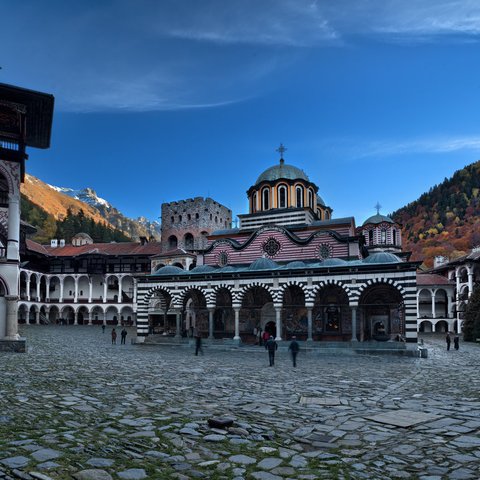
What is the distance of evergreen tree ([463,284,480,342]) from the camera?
42.2 meters

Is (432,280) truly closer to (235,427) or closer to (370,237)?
(370,237)

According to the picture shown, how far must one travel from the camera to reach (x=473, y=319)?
141 feet

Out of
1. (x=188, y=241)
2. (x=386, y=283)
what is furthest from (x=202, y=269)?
(x=188, y=241)

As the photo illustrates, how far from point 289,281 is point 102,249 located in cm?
4585

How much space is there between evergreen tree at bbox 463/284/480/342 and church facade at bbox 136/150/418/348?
294 inches

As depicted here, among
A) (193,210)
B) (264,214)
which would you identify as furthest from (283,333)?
(193,210)

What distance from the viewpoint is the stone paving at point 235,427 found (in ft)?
19.0

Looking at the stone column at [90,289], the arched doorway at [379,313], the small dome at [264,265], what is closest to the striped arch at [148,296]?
the small dome at [264,265]

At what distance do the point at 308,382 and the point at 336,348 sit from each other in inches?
504

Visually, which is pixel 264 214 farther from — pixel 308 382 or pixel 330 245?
pixel 308 382

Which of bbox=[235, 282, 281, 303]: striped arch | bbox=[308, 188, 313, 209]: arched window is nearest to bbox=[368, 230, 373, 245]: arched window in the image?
bbox=[308, 188, 313, 209]: arched window

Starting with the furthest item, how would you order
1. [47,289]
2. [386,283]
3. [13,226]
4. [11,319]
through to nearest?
[47,289] < [386,283] < [13,226] < [11,319]

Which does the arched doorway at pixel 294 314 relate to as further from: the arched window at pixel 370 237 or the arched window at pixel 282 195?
the arched window at pixel 370 237

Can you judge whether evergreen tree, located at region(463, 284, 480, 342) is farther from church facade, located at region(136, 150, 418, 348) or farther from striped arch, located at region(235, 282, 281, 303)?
striped arch, located at region(235, 282, 281, 303)
